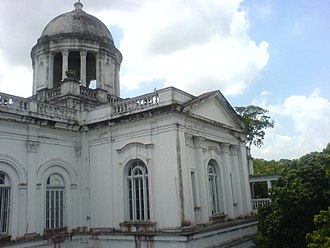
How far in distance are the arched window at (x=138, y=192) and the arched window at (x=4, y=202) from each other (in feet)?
12.7

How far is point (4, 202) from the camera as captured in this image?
10297 millimetres

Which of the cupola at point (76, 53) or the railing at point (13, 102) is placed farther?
the cupola at point (76, 53)

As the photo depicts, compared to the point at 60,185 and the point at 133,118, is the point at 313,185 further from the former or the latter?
the point at 60,185

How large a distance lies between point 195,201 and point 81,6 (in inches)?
460

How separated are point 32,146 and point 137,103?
384 centimetres

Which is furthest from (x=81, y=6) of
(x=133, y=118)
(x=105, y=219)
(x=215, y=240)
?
(x=215, y=240)

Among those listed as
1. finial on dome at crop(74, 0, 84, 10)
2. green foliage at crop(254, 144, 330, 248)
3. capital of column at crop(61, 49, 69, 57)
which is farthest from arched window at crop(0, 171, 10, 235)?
finial on dome at crop(74, 0, 84, 10)

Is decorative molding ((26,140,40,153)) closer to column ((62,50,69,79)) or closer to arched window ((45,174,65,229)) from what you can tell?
arched window ((45,174,65,229))

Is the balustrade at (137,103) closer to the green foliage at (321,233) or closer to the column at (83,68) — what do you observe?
the column at (83,68)

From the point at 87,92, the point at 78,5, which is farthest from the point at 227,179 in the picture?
the point at 78,5

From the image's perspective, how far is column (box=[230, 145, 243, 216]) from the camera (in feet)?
45.8

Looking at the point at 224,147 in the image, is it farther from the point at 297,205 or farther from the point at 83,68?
the point at 83,68

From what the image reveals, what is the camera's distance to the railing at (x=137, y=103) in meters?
11.5

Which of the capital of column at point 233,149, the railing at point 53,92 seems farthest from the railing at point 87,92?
the capital of column at point 233,149
